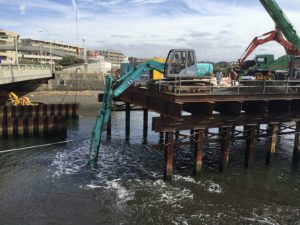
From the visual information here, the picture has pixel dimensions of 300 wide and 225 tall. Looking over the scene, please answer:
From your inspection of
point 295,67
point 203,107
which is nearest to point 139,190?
point 203,107

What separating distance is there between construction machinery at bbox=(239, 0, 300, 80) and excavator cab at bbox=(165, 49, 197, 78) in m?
13.3

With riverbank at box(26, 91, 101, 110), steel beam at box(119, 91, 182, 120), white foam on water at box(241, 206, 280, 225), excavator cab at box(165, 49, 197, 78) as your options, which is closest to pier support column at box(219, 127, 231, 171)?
steel beam at box(119, 91, 182, 120)

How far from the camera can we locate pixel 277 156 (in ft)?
70.7

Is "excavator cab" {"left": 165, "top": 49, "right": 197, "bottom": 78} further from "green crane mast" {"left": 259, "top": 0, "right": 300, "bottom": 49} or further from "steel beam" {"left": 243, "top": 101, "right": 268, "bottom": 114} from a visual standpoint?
"green crane mast" {"left": 259, "top": 0, "right": 300, "bottom": 49}

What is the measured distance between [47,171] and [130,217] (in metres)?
8.56

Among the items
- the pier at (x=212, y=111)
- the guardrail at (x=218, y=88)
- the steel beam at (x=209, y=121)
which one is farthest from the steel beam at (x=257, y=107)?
the guardrail at (x=218, y=88)

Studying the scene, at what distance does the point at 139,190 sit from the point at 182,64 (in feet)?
28.5

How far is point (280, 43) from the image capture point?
31125mm

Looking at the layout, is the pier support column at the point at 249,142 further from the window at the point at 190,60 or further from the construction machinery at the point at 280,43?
the construction machinery at the point at 280,43

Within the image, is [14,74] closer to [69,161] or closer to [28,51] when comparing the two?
[69,161]

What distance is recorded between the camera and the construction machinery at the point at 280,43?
29.0 m

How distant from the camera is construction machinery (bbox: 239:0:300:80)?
29.0 m

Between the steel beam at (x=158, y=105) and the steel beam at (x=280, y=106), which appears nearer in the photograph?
the steel beam at (x=158, y=105)

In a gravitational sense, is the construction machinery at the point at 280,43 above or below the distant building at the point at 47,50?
below
